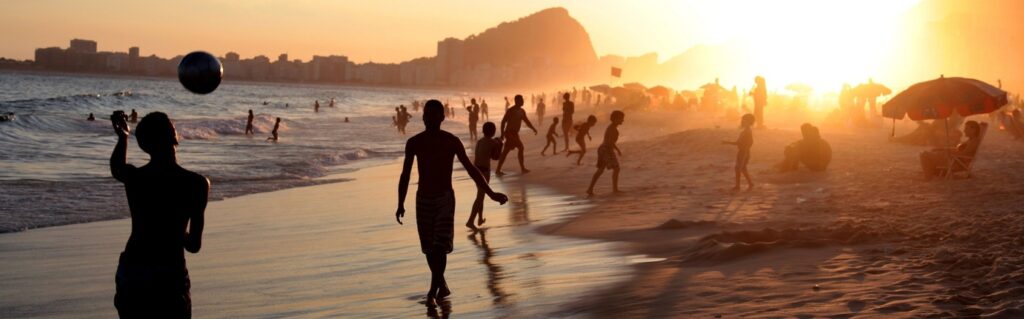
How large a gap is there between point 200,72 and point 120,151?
8.22 ft

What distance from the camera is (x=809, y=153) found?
16.7 m

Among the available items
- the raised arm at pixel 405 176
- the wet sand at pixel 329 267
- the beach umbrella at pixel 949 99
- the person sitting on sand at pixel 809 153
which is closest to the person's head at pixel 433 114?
the raised arm at pixel 405 176

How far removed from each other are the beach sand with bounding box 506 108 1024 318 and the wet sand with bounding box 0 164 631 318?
0.56m

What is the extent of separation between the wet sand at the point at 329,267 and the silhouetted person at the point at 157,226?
2.36 metres

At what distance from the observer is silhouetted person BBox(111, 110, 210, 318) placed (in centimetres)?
441

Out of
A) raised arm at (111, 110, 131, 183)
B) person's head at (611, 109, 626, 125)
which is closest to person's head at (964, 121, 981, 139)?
person's head at (611, 109, 626, 125)

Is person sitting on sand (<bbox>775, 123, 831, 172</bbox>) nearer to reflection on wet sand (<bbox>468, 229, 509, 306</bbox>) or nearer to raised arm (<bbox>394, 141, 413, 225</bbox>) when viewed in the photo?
reflection on wet sand (<bbox>468, 229, 509, 306</bbox>)

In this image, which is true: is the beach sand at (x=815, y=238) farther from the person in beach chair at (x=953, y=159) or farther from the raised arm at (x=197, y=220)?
the raised arm at (x=197, y=220)

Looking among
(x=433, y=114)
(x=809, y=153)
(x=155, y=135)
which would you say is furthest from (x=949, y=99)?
(x=155, y=135)

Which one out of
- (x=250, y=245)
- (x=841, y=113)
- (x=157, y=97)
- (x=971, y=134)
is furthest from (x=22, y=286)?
(x=157, y=97)

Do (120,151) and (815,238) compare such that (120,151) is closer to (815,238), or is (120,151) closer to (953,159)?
(815,238)

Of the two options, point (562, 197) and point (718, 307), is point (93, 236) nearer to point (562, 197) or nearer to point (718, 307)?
point (562, 197)

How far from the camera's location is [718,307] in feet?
20.8

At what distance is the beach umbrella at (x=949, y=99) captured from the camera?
15.5m
